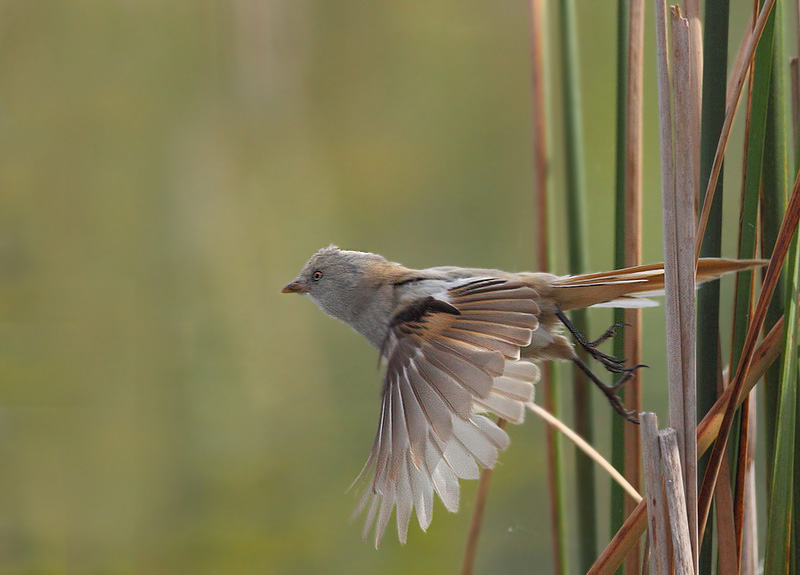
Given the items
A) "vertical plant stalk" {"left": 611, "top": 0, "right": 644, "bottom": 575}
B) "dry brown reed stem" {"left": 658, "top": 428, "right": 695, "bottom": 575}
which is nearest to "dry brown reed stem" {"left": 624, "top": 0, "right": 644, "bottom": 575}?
"vertical plant stalk" {"left": 611, "top": 0, "right": 644, "bottom": 575}

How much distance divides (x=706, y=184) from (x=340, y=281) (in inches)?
16.9

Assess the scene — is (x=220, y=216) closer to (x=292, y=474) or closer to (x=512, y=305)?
(x=292, y=474)

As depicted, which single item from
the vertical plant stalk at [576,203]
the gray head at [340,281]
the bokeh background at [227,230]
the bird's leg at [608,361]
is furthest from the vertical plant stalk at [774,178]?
the bokeh background at [227,230]

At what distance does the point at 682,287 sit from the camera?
2.05 feet

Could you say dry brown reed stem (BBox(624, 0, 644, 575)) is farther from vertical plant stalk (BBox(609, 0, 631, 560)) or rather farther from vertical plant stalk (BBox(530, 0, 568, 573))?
vertical plant stalk (BBox(530, 0, 568, 573))

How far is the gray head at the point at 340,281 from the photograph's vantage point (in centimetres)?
93

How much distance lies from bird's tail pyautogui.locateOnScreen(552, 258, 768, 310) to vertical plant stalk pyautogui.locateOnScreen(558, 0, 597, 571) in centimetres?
19

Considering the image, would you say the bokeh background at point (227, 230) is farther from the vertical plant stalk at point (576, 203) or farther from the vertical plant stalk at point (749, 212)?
the vertical plant stalk at point (749, 212)

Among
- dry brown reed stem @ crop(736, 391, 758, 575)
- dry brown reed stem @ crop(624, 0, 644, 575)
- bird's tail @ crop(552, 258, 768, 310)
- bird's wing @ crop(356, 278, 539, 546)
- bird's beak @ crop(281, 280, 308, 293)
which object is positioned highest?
dry brown reed stem @ crop(624, 0, 644, 575)

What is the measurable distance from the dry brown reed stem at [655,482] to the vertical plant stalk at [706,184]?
0.37 feet

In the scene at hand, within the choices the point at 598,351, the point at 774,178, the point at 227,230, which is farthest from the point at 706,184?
the point at 227,230

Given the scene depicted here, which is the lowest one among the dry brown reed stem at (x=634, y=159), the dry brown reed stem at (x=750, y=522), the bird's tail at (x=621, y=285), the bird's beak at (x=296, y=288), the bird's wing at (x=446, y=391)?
the dry brown reed stem at (x=750, y=522)

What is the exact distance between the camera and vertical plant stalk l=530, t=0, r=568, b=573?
3.52ft

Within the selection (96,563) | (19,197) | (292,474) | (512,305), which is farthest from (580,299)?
(19,197)
